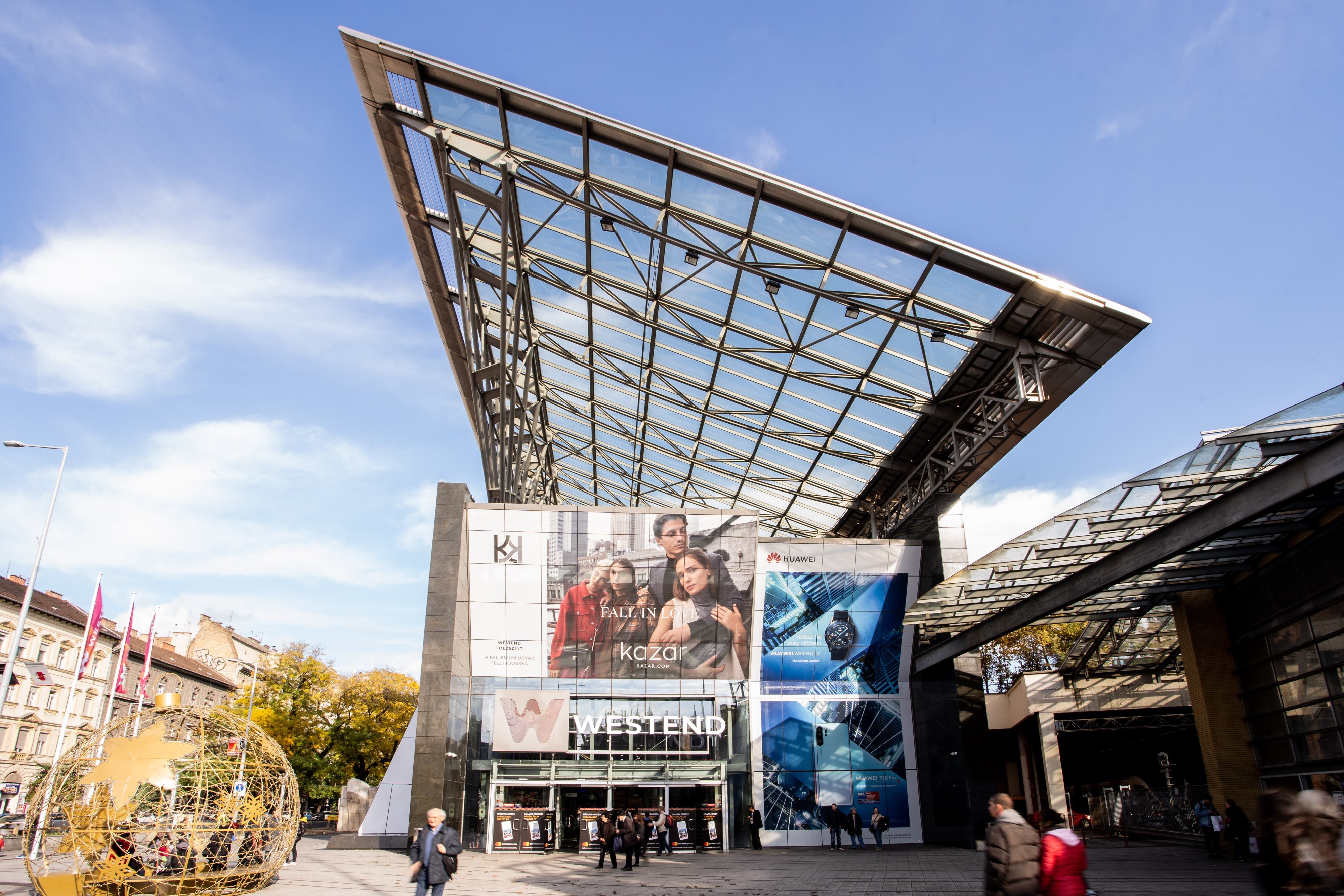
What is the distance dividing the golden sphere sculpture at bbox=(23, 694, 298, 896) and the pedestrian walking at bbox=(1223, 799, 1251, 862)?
17994 millimetres

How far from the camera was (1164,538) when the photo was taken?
1459cm

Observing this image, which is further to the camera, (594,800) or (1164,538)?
(594,800)

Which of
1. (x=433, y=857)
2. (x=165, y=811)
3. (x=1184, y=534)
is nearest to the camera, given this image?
(x=433, y=857)

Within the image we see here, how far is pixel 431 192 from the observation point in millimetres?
24000

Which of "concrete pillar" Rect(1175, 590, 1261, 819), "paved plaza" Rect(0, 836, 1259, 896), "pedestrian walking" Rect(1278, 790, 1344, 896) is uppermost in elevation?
"concrete pillar" Rect(1175, 590, 1261, 819)

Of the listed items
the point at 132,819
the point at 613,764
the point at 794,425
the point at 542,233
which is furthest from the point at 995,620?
the point at 132,819

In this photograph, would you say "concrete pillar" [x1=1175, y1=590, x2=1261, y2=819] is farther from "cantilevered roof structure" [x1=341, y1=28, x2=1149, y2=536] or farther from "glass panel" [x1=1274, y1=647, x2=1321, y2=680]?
"cantilevered roof structure" [x1=341, y1=28, x2=1149, y2=536]

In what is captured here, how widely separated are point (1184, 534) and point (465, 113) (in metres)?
17.3

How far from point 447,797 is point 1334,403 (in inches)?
822

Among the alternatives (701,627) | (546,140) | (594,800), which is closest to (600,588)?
(701,627)

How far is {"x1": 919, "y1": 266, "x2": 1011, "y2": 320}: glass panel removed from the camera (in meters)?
18.3

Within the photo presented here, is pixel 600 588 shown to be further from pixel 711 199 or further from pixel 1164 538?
pixel 1164 538

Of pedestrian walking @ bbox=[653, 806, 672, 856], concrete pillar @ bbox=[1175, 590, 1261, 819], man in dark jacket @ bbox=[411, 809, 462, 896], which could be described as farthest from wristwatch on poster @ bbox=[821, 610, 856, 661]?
man in dark jacket @ bbox=[411, 809, 462, 896]

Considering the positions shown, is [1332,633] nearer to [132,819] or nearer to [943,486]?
[943,486]
